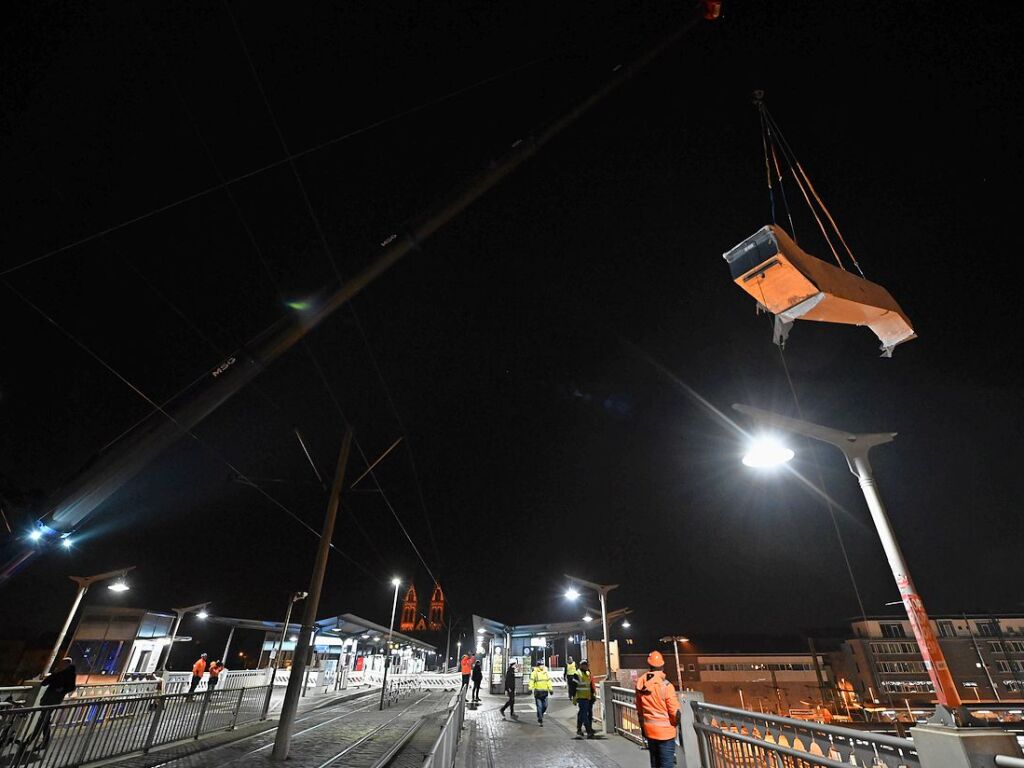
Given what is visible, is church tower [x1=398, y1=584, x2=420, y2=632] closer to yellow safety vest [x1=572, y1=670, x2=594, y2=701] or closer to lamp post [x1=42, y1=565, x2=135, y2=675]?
lamp post [x1=42, y1=565, x2=135, y2=675]

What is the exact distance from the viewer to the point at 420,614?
436 feet

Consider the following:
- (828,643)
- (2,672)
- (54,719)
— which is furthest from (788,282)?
(828,643)

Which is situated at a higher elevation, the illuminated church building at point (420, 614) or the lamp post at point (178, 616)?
the illuminated church building at point (420, 614)

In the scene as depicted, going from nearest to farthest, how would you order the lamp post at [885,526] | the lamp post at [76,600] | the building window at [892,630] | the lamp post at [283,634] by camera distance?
the lamp post at [885,526], the lamp post at [76,600], the lamp post at [283,634], the building window at [892,630]

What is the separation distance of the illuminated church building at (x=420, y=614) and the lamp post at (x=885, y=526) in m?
122

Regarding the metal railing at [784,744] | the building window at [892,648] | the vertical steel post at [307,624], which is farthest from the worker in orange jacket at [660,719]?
the building window at [892,648]

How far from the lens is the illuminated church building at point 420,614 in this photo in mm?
122438

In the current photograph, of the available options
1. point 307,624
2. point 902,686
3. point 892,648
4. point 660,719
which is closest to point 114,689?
point 307,624

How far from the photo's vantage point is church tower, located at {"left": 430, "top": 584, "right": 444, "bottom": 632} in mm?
135363

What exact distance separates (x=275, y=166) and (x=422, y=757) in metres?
12.3

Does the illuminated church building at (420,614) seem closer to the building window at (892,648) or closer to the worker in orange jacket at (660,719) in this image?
the building window at (892,648)

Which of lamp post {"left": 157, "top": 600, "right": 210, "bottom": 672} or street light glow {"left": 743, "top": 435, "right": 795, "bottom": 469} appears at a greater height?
street light glow {"left": 743, "top": 435, "right": 795, "bottom": 469}

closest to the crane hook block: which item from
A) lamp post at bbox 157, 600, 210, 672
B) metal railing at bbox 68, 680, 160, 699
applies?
metal railing at bbox 68, 680, 160, 699

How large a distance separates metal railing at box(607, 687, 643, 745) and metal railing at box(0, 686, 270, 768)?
10.5 meters
